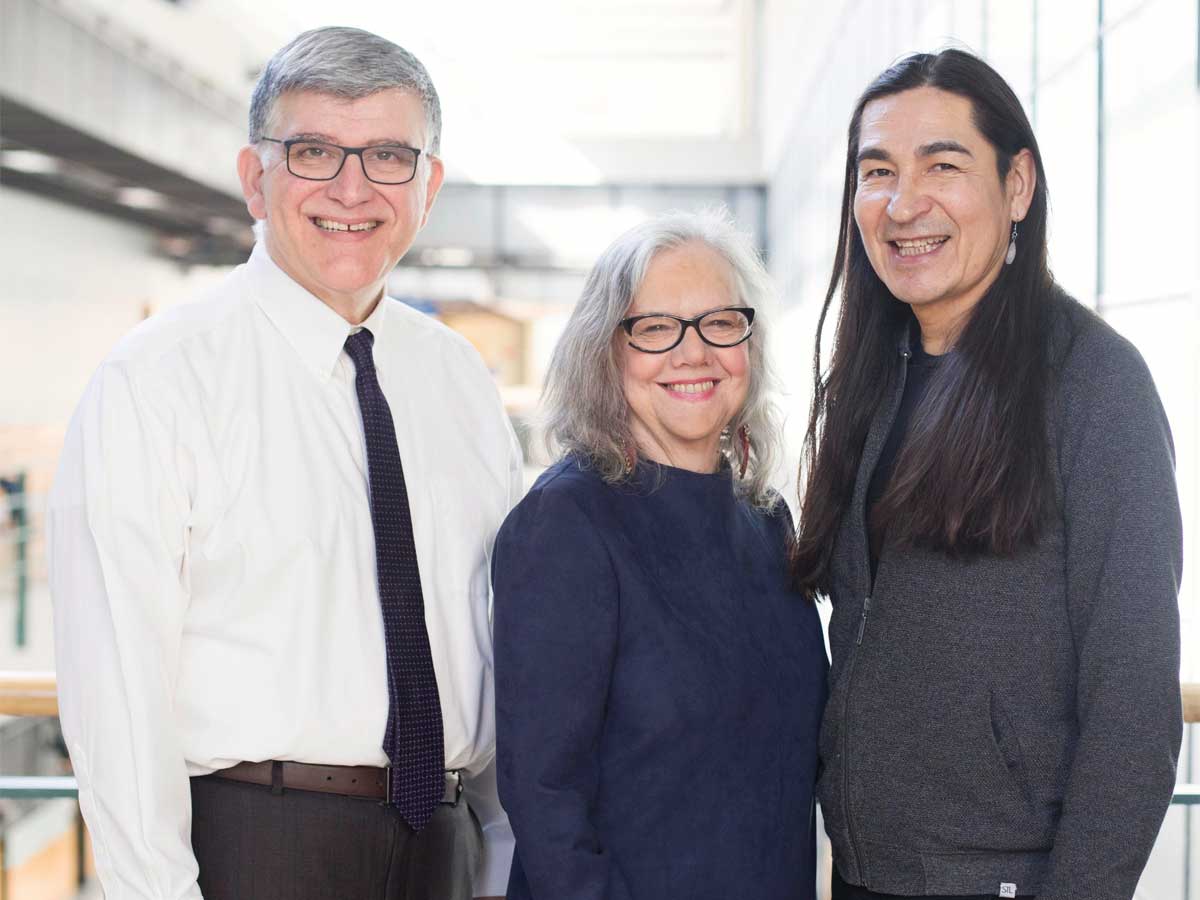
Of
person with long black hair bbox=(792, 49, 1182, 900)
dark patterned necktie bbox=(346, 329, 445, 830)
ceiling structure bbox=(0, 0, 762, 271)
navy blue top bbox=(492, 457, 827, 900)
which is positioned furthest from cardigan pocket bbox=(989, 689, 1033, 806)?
ceiling structure bbox=(0, 0, 762, 271)

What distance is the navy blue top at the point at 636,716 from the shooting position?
160 cm

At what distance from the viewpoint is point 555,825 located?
1585 millimetres

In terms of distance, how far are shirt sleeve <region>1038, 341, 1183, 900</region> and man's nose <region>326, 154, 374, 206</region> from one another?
1.13m

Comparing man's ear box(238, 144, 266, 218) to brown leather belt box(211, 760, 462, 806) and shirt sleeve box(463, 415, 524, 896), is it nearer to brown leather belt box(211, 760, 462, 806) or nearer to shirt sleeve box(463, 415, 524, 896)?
shirt sleeve box(463, 415, 524, 896)

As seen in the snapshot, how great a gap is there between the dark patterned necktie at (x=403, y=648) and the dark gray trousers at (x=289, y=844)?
6 cm

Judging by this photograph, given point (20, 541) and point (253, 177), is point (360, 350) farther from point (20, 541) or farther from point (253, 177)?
point (20, 541)

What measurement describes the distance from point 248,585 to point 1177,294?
9.43 ft

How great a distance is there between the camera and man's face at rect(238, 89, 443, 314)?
1.84 meters

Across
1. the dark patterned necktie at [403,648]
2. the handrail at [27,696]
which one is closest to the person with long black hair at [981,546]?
the dark patterned necktie at [403,648]

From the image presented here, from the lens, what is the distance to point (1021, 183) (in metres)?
1.72

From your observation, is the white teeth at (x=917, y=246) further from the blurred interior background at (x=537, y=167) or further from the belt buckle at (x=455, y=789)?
the belt buckle at (x=455, y=789)

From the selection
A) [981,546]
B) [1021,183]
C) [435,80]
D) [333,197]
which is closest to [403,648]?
[333,197]

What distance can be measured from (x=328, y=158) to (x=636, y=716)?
→ 0.97 meters

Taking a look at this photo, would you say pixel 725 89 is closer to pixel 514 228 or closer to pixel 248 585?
pixel 514 228
